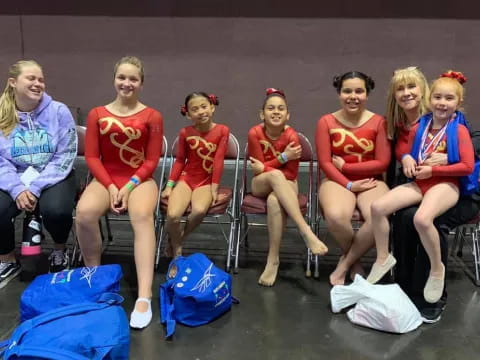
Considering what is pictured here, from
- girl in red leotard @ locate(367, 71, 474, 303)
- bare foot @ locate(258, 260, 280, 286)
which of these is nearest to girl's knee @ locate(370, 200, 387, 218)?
girl in red leotard @ locate(367, 71, 474, 303)

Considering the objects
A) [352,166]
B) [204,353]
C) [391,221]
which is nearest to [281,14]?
[352,166]

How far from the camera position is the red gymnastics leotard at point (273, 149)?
11.0ft

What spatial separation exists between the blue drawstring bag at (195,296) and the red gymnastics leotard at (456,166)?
1.35 meters

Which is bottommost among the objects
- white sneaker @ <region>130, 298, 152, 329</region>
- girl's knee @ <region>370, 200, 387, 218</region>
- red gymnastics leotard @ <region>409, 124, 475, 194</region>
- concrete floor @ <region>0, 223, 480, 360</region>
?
concrete floor @ <region>0, 223, 480, 360</region>

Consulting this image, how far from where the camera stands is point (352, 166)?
3186mm

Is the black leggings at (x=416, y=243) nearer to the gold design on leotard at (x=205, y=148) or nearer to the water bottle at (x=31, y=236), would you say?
the gold design on leotard at (x=205, y=148)

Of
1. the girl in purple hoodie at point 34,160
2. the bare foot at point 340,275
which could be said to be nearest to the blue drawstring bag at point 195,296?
the bare foot at point 340,275

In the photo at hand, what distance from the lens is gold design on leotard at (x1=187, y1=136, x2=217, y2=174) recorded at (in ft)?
11.2

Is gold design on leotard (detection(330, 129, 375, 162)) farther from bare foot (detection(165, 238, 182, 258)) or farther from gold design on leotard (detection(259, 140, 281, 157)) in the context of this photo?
bare foot (detection(165, 238, 182, 258))

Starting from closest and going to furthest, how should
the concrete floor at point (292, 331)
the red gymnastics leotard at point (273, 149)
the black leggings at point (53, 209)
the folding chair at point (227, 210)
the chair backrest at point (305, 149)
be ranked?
the concrete floor at point (292, 331), the black leggings at point (53, 209), the folding chair at point (227, 210), the red gymnastics leotard at point (273, 149), the chair backrest at point (305, 149)

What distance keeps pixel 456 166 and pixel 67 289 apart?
2330 millimetres

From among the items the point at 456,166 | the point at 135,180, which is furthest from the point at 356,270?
the point at 135,180

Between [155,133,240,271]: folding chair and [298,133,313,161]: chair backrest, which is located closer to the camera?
[155,133,240,271]: folding chair

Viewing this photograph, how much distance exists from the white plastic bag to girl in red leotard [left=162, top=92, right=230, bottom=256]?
109 cm
